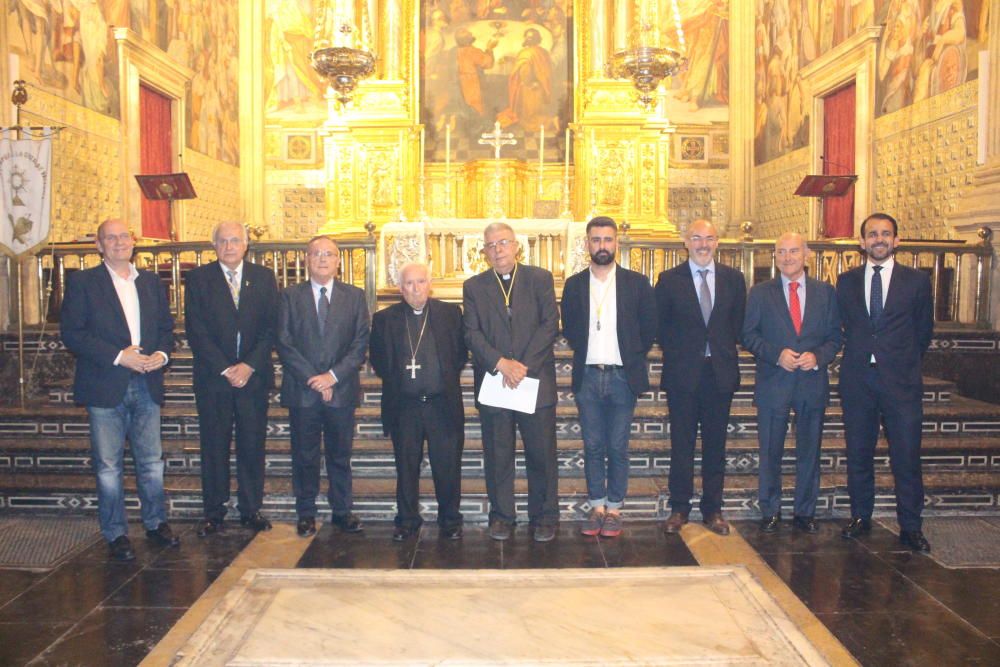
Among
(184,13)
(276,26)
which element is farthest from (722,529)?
(276,26)

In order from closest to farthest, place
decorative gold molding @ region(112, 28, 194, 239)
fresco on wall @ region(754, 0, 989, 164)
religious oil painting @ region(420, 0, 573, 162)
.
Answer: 1. fresco on wall @ region(754, 0, 989, 164)
2. decorative gold molding @ region(112, 28, 194, 239)
3. religious oil painting @ region(420, 0, 573, 162)

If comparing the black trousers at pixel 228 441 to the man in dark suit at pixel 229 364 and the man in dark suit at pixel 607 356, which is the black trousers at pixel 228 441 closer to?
the man in dark suit at pixel 229 364

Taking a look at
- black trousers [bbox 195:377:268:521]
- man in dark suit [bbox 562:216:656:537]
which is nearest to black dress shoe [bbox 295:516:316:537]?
black trousers [bbox 195:377:268:521]

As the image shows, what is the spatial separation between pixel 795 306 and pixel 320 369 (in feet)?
9.03

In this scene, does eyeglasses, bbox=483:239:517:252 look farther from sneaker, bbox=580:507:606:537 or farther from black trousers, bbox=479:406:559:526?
sneaker, bbox=580:507:606:537

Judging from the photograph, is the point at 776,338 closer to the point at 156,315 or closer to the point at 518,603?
the point at 518,603

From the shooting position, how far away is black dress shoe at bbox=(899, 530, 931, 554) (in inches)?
171

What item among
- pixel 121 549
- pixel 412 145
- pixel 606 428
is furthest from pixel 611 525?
pixel 412 145

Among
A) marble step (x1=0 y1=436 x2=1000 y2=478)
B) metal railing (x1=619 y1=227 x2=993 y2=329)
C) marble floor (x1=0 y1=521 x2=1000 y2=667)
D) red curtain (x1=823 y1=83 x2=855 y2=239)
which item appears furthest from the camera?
red curtain (x1=823 y1=83 x2=855 y2=239)

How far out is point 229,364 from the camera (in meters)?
4.61

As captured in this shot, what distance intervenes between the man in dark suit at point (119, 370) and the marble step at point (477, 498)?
0.66 meters

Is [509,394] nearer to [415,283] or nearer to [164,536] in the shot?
[415,283]

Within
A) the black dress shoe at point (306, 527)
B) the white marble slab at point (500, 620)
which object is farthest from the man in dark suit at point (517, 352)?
the black dress shoe at point (306, 527)

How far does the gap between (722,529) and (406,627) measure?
223 cm
